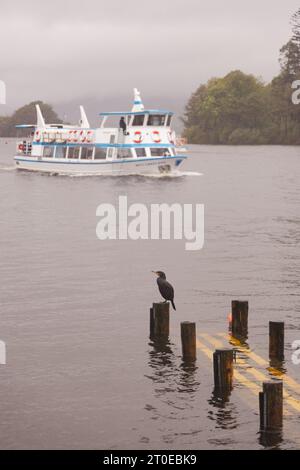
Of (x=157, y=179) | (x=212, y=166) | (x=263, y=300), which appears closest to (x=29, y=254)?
(x=263, y=300)

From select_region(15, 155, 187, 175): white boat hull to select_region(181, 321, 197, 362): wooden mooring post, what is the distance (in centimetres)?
7617

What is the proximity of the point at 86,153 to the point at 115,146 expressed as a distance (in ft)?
22.5

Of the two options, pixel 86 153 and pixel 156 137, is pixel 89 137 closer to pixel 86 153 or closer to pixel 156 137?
pixel 86 153

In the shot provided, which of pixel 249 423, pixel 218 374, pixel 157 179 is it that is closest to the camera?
pixel 249 423

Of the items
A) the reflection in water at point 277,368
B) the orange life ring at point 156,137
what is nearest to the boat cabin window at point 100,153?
the orange life ring at point 156,137

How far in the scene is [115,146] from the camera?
336ft

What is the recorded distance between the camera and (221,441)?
2058 cm

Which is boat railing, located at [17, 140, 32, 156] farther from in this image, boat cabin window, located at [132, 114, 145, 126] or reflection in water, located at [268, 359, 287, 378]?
reflection in water, located at [268, 359, 287, 378]

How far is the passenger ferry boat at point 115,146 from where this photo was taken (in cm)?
10075

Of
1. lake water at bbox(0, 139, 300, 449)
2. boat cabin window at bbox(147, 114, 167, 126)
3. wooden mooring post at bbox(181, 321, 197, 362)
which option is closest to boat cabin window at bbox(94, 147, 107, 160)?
boat cabin window at bbox(147, 114, 167, 126)

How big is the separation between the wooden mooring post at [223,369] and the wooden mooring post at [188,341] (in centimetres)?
229

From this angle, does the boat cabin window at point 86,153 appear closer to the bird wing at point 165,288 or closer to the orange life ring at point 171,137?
the orange life ring at point 171,137

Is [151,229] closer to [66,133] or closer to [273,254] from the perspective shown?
[273,254]
